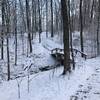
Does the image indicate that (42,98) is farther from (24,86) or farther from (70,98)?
(24,86)

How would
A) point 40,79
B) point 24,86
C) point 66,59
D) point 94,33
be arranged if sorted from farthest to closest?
point 94,33 < point 66,59 < point 40,79 < point 24,86

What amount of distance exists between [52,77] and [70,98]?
294 cm

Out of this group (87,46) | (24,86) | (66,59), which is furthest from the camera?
(87,46)

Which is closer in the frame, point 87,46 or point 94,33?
point 87,46

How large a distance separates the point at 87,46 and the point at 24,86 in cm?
2054

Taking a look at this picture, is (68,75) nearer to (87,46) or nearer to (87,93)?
(87,93)

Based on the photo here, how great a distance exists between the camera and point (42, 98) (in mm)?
8102

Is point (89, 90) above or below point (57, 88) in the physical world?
below

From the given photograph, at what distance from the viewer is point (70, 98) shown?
26.9ft

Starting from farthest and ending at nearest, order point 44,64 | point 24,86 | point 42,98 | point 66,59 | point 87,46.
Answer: point 87,46, point 44,64, point 66,59, point 24,86, point 42,98

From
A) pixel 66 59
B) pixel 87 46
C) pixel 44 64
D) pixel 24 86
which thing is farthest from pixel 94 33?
pixel 24 86

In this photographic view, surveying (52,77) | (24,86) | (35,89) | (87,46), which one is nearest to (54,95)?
(35,89)

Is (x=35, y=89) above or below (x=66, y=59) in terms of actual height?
below

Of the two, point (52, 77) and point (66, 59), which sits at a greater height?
point (66, 59)
